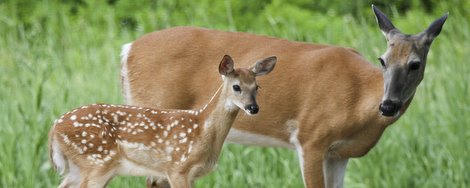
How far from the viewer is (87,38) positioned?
43.9 ft

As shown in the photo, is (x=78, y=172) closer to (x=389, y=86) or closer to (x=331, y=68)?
(x=389, y=86)

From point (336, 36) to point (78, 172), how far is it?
7874mm

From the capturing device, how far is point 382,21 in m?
6.22

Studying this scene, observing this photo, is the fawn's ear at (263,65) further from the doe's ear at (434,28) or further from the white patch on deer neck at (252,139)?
the white patch on deer neck at (252,139)

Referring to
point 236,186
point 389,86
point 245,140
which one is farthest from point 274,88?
point 389,86

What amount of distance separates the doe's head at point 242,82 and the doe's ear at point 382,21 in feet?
3.57

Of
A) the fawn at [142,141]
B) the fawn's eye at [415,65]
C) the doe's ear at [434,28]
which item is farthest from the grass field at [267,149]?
the doe's ear at [434,28]

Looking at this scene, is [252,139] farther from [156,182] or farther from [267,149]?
[267,149]

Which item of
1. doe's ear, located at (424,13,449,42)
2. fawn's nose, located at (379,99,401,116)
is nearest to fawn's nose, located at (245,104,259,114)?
fawn's nose, located at (379,99,401,116)

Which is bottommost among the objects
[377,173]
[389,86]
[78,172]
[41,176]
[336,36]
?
[336,36]

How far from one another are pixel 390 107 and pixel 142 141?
4.59 ft

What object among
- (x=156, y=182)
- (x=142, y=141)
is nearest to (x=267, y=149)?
(x=156, y=182)

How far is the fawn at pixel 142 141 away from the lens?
536 cm

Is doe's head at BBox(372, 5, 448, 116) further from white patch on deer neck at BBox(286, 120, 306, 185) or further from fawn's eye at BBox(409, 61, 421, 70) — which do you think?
white patch on deer neck at BBox(286, 120, 306, 185)
